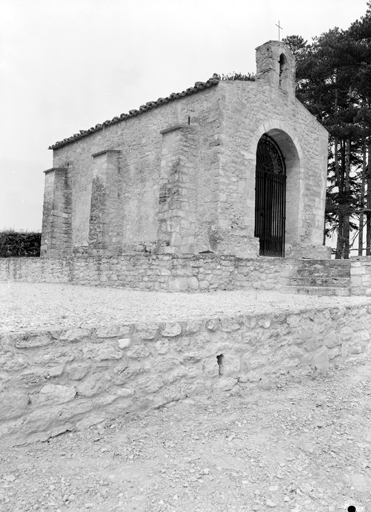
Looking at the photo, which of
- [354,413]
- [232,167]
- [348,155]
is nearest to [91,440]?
[354,413]

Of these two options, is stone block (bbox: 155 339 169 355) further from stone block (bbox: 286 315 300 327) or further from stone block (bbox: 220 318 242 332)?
stone block (bbox: 286 315 300 327)

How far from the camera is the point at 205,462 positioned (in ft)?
9.86

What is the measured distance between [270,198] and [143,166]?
157 inches

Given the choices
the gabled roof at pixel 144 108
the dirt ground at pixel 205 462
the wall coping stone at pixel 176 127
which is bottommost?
the dirt ground at pixel 205 462

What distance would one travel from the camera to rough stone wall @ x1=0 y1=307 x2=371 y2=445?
2891 mm

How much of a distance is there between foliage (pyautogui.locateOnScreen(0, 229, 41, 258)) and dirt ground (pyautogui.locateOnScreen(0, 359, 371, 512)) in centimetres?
1473

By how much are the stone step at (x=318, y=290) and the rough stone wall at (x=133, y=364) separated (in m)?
3.90

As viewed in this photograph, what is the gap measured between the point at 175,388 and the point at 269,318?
4.34 ft

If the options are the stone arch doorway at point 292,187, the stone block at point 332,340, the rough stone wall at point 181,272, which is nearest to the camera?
the stone block at point 332,340

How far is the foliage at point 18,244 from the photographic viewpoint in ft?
55.5

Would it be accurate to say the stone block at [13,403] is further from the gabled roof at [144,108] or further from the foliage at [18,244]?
the foliage at [18,244]

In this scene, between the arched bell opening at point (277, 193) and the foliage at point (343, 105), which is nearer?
the arched bell opening at point (277, 193)

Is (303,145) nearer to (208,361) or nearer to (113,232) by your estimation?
(113,232)

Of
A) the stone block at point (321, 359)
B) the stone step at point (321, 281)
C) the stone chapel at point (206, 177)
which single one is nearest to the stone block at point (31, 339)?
the stone block at point (321, 359)
